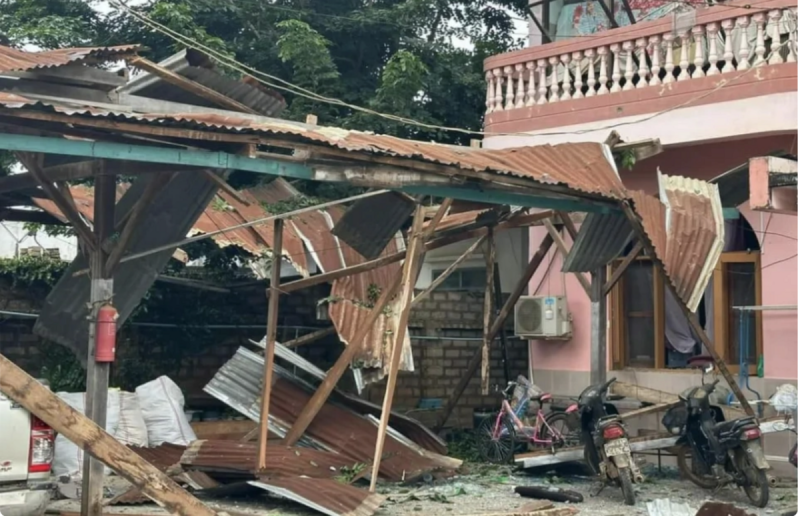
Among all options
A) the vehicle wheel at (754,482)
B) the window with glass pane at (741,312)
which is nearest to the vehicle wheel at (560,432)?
the vehicle wheel at (754,482)

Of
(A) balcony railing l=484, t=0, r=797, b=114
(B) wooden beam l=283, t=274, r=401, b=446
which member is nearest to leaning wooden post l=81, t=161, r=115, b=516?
(B) wooden beam l=283, t=274, r=401, b=446

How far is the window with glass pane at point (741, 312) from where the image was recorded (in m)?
→ 11.1

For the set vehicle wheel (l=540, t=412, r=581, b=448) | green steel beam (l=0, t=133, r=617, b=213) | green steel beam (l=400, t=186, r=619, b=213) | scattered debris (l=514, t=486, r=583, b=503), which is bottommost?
scattered debris (l=514, t=486, r=583, b=503)

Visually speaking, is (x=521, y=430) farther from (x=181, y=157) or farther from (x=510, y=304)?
(x=181, y=157)

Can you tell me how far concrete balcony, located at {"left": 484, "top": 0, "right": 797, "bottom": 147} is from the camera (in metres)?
10.4

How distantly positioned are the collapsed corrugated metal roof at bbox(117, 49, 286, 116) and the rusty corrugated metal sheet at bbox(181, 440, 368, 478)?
299cm

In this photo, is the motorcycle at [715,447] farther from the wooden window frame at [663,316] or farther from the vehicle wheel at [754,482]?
the wooden window frame at [663,316]

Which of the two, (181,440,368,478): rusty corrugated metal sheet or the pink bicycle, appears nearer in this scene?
(181,440,368,478): rusty corrugated metal sheet

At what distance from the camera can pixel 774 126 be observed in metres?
10.3

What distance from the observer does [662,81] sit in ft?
37.3

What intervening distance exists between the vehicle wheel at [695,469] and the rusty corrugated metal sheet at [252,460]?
10.2 ft

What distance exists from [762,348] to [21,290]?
821cm

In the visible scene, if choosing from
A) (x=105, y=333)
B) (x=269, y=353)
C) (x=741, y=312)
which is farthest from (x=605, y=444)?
(x=105, y=333)

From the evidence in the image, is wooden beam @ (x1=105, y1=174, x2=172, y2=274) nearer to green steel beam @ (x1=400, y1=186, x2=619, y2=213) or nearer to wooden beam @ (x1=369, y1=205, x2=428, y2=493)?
green steel beam @ (x1=400, y1=186, x2=619, y2=213)
